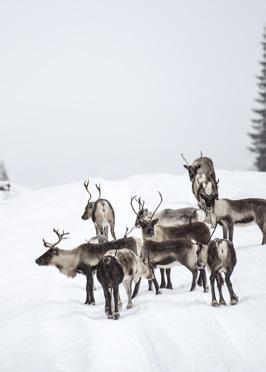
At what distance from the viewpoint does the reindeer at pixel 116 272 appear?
1007cm

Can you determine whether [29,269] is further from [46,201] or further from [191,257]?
[46,201]

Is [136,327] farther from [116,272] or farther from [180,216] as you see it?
[180,216]

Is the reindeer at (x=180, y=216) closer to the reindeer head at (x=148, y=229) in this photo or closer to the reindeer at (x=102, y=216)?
the reindeer at (x=102, y=216)

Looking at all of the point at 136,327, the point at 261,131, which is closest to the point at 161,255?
the point at 136,327

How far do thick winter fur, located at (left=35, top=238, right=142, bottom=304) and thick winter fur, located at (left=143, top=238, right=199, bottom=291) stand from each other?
2.03 ft

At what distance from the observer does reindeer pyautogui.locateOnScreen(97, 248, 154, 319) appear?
396 inches

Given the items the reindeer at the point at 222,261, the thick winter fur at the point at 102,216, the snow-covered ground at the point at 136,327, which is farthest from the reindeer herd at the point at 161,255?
the thick winter fur at the point at 102,216

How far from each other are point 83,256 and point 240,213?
5.07 meters

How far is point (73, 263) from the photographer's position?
12258mm

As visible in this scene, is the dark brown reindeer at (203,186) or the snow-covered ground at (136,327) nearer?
the snow-covered ground at (136,327)

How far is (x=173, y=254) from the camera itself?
38.1ft

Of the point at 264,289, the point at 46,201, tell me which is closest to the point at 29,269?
the point at 264,289

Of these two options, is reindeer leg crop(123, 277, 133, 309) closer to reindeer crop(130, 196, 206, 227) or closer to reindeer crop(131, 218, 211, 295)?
reindeer crop(131, 218, 211, 295)

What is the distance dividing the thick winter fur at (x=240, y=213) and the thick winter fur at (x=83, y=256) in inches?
143
